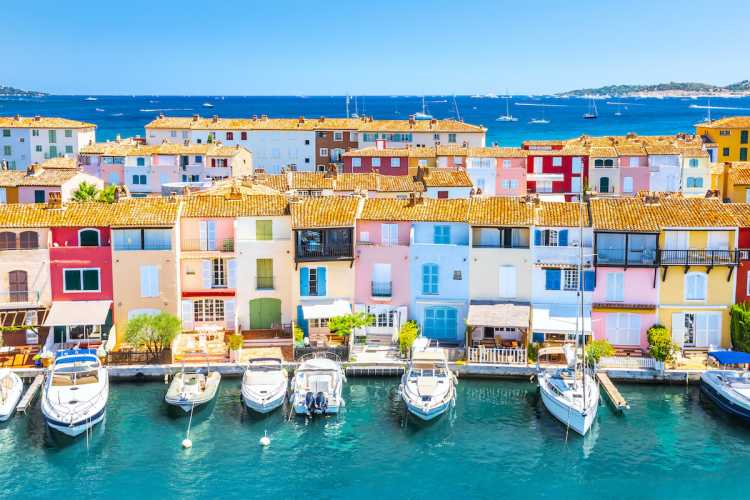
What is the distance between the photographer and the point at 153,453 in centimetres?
3972

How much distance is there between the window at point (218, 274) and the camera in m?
52.7

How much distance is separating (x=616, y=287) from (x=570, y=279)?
2.44 metres

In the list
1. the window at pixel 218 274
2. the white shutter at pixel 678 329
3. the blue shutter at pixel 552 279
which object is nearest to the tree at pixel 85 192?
the window at pixel 218 274

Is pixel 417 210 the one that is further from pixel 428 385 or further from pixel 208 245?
pixel 428 385

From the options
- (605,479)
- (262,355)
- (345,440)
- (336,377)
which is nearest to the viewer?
(605,479)

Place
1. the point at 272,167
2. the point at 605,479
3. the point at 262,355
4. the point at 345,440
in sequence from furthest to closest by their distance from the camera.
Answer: the point at 272,167
the point at 262,355
the point at 345,440
the point at 605,479

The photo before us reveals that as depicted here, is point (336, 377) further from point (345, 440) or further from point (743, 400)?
point (743, 400)

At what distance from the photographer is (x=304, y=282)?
52625mm

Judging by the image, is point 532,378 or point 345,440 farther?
point 532,378

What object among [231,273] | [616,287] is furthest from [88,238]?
[616,287]

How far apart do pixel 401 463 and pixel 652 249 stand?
19.7 meters

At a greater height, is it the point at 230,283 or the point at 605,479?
the point at 230,283

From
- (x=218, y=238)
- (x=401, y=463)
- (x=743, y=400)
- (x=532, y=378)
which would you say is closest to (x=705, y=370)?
(x=743, y=400)

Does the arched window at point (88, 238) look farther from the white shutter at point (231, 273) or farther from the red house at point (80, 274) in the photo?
the white shutter at point (231, 273)
